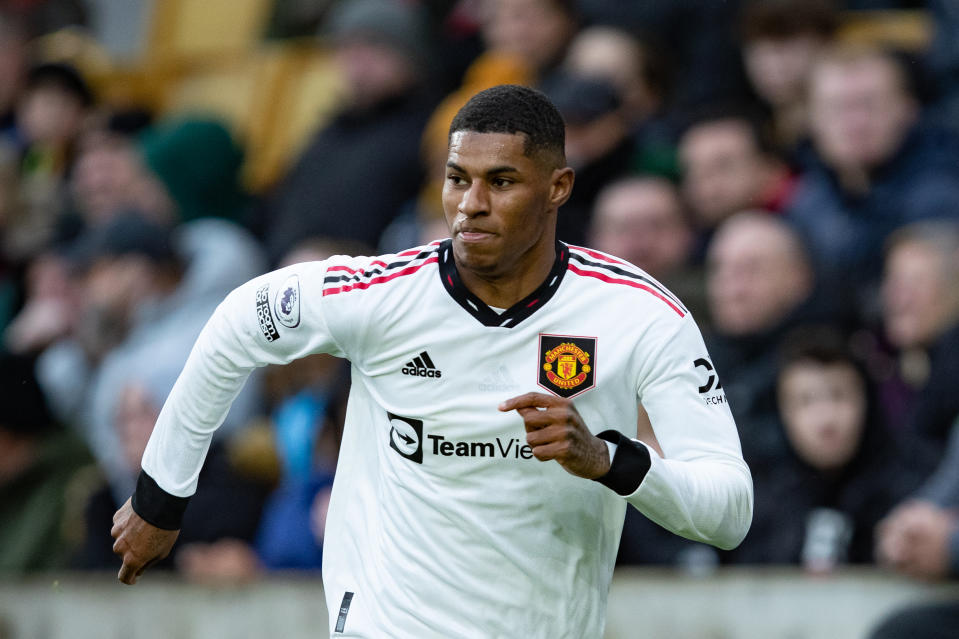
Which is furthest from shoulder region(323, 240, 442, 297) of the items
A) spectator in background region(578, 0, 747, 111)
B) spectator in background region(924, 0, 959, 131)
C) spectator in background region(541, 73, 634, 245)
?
spectator in background region(578, 0, 747, 111)

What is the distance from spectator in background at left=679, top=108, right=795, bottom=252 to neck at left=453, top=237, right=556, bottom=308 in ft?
12.5

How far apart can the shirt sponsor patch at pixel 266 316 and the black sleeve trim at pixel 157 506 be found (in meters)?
0.56

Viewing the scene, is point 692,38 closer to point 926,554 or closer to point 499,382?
point 926,554

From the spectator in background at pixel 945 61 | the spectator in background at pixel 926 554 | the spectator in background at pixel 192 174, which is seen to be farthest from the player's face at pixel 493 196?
the spectator in background at pixel 192 174

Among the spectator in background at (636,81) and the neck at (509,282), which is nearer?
the neck at (509,282)

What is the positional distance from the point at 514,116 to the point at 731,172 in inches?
161

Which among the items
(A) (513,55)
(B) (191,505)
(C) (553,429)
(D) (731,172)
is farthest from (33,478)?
(C) (553,429)

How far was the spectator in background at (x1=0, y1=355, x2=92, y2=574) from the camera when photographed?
9297 mm

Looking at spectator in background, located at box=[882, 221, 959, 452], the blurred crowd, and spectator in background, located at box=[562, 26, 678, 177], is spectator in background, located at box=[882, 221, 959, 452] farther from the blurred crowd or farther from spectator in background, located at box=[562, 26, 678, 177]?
spectator in background, located at box=[562, 26, 678, 177]

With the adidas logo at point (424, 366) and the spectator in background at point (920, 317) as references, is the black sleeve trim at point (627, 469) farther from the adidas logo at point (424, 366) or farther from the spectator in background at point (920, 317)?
the spectator in background at point (920, 317)

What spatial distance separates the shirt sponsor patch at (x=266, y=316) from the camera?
4719mm

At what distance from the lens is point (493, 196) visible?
14.7 feet

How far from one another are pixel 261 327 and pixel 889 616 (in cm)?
281

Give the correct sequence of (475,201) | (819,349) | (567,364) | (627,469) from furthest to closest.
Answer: (819,349), (567,364), (475,201), (627,469)
